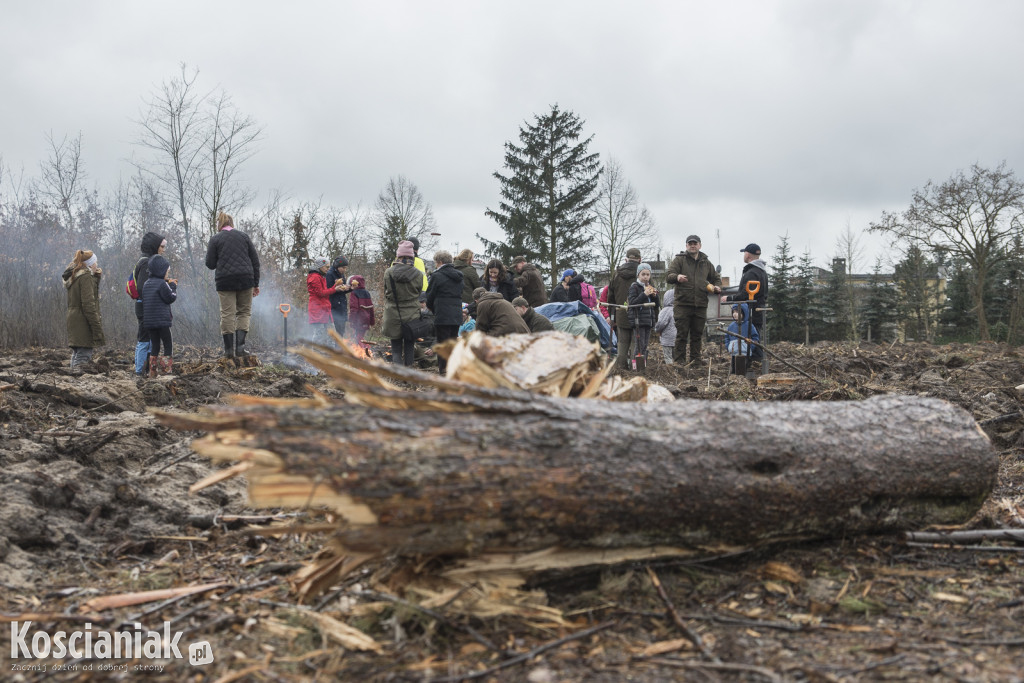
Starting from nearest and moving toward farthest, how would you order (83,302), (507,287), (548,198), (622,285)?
(83,302), (507,287), (622,285), (548,198)

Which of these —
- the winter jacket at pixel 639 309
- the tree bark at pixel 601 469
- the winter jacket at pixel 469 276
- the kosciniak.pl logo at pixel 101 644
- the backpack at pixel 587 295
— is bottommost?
the kosciniak.pl logo at pixel 101 644

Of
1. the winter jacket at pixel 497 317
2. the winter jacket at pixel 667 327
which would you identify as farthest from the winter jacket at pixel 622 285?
the winter jacket at pixel 497 317

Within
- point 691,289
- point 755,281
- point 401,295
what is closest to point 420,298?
point 401,295

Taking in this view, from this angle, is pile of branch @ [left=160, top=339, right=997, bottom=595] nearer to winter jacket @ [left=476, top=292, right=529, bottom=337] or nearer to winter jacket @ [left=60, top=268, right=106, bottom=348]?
winter jacket @ [left=476, top=292, right=529, bottom=337]

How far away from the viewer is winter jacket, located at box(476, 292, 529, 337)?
729cm

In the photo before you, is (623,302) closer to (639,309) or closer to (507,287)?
(639,309)

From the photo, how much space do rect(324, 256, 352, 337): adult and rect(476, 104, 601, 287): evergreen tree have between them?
18.9 meters

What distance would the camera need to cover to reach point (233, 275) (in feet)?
29.3

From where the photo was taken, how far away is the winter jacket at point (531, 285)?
33.1 feet

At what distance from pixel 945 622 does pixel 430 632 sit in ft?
6.18

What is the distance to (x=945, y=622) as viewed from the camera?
2553 mm

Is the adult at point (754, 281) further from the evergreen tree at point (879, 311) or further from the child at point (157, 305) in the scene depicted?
the evergreen tree at point (879, 311)

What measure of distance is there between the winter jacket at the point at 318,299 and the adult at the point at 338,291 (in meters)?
0.11

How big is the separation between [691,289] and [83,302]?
26.1 ft
